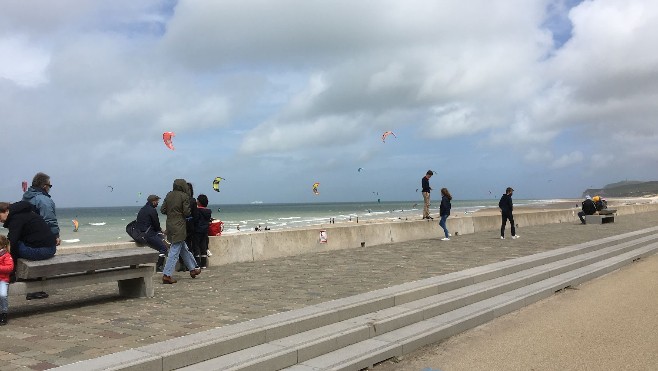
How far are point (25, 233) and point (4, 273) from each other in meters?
0.55

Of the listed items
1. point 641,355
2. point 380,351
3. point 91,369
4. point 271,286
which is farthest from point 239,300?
point 641,355

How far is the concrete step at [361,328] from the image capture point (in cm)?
498

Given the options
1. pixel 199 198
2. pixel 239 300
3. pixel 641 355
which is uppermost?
pixel 199 198

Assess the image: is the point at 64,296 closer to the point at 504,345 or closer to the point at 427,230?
the point at 504,345

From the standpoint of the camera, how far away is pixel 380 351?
568 cm

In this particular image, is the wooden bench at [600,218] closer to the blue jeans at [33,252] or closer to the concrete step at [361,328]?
the concrete step at [361,328]

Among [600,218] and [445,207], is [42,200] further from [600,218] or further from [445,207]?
[600,218]

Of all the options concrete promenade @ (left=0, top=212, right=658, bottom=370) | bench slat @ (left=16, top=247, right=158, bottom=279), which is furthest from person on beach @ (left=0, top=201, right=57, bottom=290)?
concrete promenade @ (left=0, top=212, right=658, bottom=370)

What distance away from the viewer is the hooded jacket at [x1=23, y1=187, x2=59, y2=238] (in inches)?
296

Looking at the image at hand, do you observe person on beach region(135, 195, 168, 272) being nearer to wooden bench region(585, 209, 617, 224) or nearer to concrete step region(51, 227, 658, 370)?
concrete step region(51, 227, 658, 370)

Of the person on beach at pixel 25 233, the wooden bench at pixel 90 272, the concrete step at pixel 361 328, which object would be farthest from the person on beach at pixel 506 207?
the person on beach at pixel 25 233

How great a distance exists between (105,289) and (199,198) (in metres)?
2.57

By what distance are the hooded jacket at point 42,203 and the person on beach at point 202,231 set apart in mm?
2842

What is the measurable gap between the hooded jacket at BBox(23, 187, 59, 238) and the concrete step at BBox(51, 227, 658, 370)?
3.64 m
